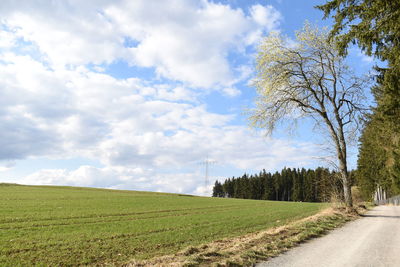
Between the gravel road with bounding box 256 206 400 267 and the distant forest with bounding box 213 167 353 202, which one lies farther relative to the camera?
the distant forest with bounding box 213 167 353 202

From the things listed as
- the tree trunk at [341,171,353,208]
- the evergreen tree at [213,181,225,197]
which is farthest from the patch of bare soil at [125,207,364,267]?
the evergreen tree at [213,181,225,197]

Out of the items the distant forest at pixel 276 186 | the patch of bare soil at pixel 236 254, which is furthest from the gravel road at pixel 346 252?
the distant forest at pixel 276 186

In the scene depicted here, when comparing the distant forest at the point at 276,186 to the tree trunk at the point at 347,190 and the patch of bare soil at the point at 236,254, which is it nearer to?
the tree trunk at the point at 347,190

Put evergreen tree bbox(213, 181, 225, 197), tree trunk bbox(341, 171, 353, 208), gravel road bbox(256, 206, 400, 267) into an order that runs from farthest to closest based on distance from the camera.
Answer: evergreen tree bbox(213, 181, 225, 197)
tree trunk bbox(341, 171, 353, 208)
gravel road bbox(256, 206, 400, 267)

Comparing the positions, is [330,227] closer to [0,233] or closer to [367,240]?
[367,240]

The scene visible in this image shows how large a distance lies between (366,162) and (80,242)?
2223 inches

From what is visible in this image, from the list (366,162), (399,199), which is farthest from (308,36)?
(366,162)

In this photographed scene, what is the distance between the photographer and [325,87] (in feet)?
70.2

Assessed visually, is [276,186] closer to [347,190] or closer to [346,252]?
[347,190]

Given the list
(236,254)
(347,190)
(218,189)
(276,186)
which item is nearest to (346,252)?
(236,254)

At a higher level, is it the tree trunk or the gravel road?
the tree trunk

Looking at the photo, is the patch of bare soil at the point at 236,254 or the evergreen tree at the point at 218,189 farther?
the evergreen tree at the point at 218,189

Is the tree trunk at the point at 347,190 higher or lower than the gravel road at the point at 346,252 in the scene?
higher

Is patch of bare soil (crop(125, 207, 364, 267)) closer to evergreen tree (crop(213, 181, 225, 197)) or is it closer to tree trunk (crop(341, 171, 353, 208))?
tree trunk (crop(341, 171, 353, 208))
